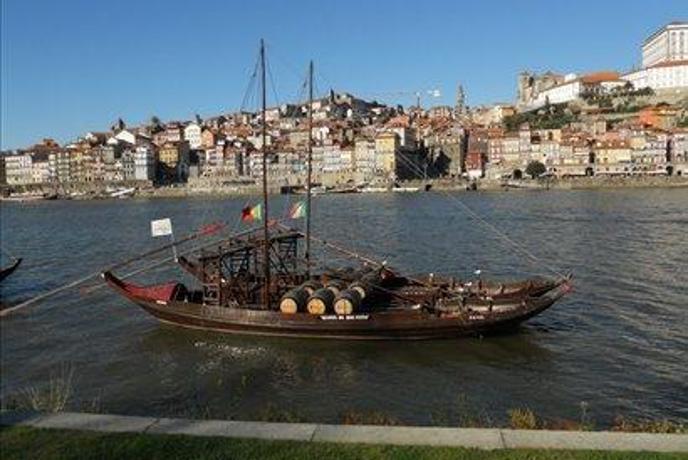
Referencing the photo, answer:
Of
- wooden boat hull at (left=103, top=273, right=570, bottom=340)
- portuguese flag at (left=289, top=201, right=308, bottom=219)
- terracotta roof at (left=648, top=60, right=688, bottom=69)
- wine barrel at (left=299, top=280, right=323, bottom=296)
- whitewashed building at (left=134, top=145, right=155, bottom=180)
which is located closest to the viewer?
wooden boat hull at (left=103, top=273, right=570, bottom=340)

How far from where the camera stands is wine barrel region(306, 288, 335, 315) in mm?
19062

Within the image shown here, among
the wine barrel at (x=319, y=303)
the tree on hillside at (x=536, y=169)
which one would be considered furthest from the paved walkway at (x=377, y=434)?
the tree on hillside at (x=536, y=169)

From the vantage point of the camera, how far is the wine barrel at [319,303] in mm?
19062

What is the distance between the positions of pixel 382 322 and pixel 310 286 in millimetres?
2575

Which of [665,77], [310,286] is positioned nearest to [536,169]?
[665,77]

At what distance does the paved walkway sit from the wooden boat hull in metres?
11.2

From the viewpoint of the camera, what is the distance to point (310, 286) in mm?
20516

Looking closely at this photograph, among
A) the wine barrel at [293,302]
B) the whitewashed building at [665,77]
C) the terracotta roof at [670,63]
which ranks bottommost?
the wine barrel at [293,302]

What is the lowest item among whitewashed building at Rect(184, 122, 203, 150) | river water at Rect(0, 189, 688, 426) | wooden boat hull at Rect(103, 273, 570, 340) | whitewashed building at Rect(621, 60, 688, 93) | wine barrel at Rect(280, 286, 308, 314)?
river water at Rect(0, 189, 688, 426)

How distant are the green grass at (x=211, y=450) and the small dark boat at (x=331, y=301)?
1182 cm

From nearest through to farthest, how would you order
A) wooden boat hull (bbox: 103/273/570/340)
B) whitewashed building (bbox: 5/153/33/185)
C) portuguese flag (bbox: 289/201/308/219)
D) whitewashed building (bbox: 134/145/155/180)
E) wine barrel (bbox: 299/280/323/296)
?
wooden boat hull (bbox: 103/273/570/340) < wine barrel (bbox: 299/280/323/296) < portuguese flag (bbox: 289/201/308/219) < whitewashed building (bbox: 134/145/155/180) < whitewashed building (bbox: 5/153/33/185)

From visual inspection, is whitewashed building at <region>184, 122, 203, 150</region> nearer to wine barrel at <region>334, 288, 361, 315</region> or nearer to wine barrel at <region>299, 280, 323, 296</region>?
wine barrel at <region>299, 280, 323, 296</region>

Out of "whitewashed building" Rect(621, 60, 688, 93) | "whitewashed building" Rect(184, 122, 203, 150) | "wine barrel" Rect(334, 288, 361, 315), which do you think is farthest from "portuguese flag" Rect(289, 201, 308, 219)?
"whitewashed building" Rect(184, 122, 203, 150)

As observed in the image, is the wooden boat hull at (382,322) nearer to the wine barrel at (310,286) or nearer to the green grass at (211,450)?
the wine barrel at (310,286)
